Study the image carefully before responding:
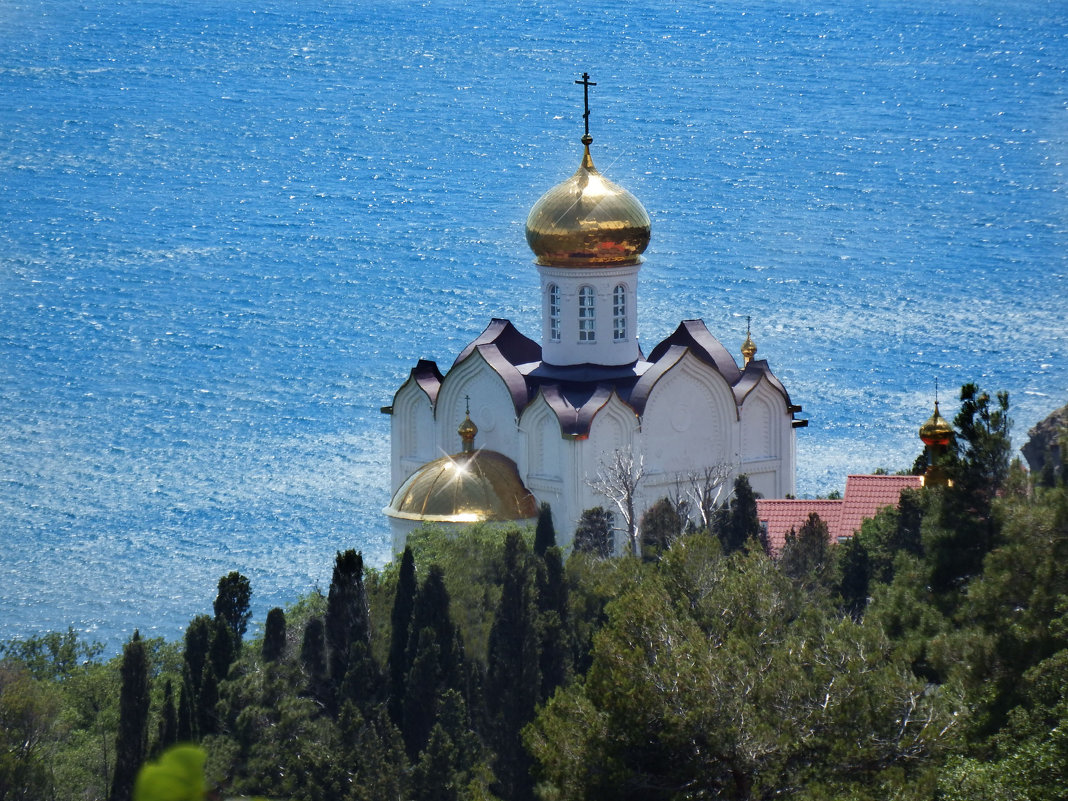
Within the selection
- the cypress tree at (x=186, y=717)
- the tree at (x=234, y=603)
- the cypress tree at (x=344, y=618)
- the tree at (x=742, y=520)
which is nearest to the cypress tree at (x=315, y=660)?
the cypress tree at (x=344, y=618)

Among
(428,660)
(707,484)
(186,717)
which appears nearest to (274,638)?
(186,717)

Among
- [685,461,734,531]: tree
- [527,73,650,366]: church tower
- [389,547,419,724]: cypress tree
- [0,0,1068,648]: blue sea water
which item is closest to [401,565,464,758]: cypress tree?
[389,547,419,724]: cypress tree

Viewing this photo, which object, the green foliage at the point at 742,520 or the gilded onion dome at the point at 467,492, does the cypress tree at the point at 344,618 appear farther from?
the gilded onion dome at the point at 467,492

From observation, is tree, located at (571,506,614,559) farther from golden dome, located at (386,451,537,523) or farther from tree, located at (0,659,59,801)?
tree, located at (0,659,59,801)

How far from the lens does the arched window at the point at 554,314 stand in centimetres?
2098

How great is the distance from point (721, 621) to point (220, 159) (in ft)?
153

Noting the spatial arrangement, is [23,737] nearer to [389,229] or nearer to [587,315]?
[587,315]

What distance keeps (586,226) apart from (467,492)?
2.52 metres

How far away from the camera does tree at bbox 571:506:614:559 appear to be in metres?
19.6

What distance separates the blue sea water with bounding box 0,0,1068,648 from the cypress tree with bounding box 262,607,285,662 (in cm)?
1367

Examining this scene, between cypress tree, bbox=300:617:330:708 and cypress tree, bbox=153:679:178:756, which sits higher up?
cypress tree, bbox=300:617:330:708

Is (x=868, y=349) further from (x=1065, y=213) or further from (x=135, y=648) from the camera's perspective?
(x=135, y=648)

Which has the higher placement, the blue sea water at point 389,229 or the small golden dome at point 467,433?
the blue sea water at point 389,229

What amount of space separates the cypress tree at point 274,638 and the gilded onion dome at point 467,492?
337 cm
